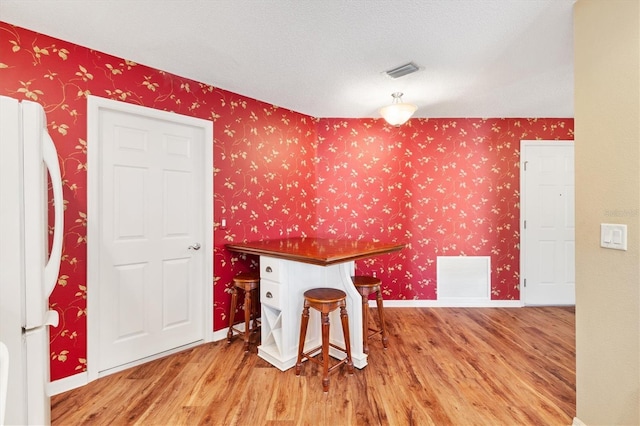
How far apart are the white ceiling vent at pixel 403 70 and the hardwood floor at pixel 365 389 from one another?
7.67 feet

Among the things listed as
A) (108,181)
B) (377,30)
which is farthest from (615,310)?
(108,181)

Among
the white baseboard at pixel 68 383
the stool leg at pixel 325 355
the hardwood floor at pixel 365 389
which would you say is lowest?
the hardwood floor at pixel 365 389

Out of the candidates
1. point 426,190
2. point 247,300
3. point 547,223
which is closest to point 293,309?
point 247,300

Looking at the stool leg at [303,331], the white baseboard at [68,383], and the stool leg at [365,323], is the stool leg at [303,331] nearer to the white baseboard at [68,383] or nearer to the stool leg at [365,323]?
the stool leg at [365,323]

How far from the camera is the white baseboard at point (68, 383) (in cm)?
185

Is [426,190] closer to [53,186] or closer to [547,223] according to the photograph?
[547,223]

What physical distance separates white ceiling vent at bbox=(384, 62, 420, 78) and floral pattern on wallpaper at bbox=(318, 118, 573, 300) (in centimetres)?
126

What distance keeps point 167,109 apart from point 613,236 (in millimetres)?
3022

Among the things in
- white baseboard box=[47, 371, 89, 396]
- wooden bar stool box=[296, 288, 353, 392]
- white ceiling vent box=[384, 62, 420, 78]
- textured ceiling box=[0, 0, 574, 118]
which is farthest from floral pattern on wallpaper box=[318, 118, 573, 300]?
white baseboard box=[47, 371, 89, 396]

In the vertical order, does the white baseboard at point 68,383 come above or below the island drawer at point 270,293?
below

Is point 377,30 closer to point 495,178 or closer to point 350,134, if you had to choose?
point 350,134

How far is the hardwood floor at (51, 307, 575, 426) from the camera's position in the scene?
166 centimetres

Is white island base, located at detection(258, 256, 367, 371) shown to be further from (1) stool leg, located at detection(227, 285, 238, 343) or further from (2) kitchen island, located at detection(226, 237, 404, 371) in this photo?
(1) stool leg, located at detection(227, 285, 238, 343)

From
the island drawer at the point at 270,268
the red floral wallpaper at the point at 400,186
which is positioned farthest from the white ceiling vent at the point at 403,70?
the island drawer at the point at 270,268
